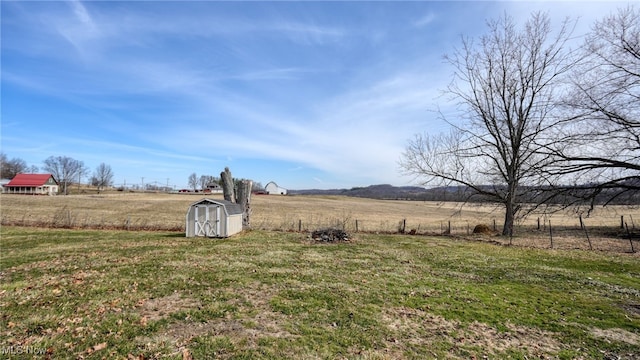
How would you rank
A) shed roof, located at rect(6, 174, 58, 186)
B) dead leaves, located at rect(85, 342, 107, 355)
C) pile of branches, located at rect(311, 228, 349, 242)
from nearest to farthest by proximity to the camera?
dead leaves, located at rect(85, 342, 107, 355) → pile of branches, located at rect(311, 228, 349, 242) → shed roof, located at rect(6, 174, 58, 186)

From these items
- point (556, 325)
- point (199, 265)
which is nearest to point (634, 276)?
point (556, 325)

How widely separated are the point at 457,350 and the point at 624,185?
9.70 meters

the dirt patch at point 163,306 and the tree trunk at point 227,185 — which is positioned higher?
the tree trunk at point 227,185

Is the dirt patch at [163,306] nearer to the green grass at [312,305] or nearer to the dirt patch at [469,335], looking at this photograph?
the green grass at [312,305]

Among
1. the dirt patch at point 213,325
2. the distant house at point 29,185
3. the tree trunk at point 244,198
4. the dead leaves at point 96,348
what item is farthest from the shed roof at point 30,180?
the dead leaves at point 96,348

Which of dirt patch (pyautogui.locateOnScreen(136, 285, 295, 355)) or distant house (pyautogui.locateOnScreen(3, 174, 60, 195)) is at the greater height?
distant house (pyautogui.locateOnScreen(3, 174, 60, 195))

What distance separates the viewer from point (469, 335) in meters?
6.16

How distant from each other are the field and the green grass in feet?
0.12

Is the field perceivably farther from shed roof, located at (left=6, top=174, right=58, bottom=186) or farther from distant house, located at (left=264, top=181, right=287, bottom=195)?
distant house, located at (left=264, top=181, right=287, bottom=195)

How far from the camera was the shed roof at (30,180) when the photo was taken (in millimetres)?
68312

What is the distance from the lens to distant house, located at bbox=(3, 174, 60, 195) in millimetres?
68062

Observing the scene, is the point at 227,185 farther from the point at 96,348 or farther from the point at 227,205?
the point at 96,348

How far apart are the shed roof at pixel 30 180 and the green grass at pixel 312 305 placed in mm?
73408

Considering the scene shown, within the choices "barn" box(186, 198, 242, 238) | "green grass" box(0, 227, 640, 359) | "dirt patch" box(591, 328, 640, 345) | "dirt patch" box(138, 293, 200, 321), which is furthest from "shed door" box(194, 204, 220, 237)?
"dirt patch" box(591, 328, 640, 345)
